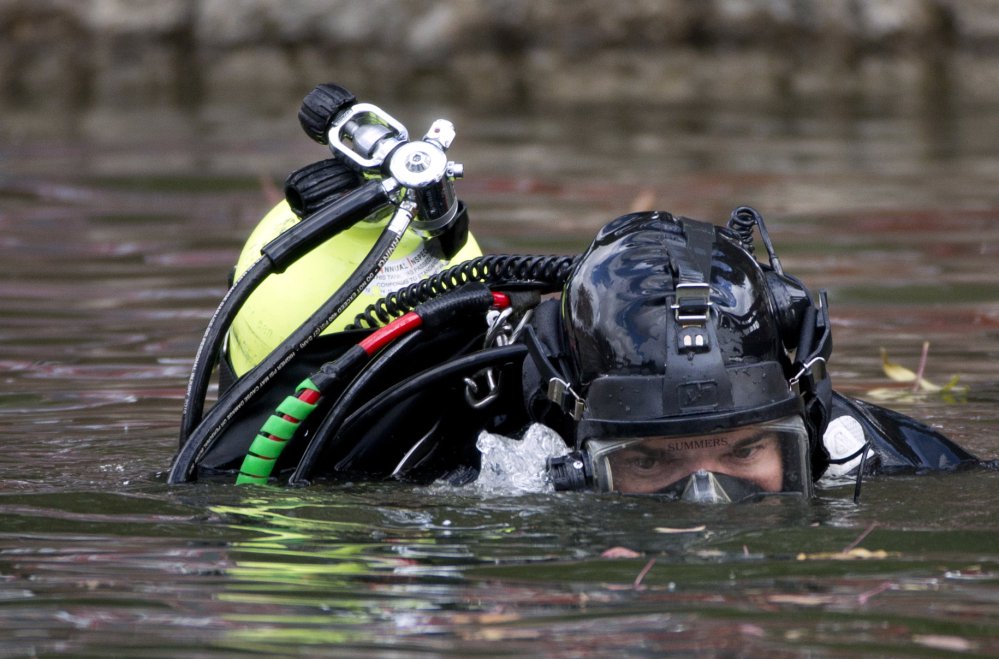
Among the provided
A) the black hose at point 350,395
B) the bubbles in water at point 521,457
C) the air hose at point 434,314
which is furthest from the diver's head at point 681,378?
the black hose at point 350,395

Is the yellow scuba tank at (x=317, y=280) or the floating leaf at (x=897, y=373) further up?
the yellow scuba tank at (x=317, y=280)

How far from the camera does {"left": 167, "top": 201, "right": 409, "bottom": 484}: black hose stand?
3291 millimetres

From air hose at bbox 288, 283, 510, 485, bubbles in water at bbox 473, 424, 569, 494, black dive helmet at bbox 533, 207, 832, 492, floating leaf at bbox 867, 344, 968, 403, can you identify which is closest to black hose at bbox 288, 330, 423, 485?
air hose at bbox 288, 283, 510, 485

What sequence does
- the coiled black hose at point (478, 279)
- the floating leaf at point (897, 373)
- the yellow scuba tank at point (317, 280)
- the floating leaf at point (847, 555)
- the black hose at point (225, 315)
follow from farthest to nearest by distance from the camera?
the floating leaf at point (897, 373), the yellow scuba tank at point (317, 280), the coiled black hose at point (478, 279), the black hose at point (225, 315), the floating leaf at point (847, 555)

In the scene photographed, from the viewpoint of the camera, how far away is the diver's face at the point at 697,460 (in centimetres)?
294

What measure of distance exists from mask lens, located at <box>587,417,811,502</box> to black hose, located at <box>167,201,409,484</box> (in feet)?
2.09

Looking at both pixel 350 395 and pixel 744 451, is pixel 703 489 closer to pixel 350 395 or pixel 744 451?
pixel 744 451

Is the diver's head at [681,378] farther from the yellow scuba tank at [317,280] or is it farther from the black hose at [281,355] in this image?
the yellow scuba tank at [317,280]

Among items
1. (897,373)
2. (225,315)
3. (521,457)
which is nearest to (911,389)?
(897,373)

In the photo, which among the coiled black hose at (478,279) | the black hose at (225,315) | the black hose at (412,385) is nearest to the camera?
the black hose at (412,385)

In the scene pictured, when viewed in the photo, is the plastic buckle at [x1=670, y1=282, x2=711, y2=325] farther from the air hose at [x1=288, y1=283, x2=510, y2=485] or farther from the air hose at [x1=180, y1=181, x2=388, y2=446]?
the air hose at [x1=180, y1=181, x2=388, y2=446]

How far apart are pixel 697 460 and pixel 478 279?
737mm

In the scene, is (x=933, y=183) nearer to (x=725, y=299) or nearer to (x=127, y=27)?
(x=725, y=299)

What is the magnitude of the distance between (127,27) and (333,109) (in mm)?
11987
